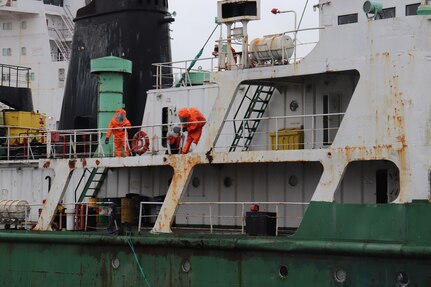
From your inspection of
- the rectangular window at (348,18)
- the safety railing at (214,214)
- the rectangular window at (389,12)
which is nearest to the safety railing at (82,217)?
the safety railing at (214,214)

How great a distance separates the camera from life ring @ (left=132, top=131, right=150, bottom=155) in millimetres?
17000

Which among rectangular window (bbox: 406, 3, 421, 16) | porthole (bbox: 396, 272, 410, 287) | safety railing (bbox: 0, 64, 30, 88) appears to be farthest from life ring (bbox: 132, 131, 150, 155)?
safety railing (bbox: 0, 64, 30, 88)

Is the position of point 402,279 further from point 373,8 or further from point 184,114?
point 184,114

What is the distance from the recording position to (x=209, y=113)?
56.7 feet

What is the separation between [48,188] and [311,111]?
20.6 feet

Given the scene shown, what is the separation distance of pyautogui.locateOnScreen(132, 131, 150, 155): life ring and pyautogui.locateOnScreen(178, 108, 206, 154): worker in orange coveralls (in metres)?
1.12

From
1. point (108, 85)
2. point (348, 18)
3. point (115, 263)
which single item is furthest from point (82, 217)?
point (348, 18)

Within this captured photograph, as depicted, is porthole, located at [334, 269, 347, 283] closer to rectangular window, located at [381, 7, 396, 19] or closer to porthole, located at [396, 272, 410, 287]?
porthole, located at [396, 272, 410, 287]

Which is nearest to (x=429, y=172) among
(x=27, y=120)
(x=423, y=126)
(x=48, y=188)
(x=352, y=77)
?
(x=423, y=126)

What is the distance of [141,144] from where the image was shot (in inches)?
672

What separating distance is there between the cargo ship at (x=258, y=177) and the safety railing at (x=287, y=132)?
1.0 inches

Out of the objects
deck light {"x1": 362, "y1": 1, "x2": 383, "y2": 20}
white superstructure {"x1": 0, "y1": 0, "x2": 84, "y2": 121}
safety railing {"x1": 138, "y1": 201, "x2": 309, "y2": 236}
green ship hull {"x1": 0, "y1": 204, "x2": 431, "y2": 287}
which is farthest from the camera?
white superstructure {"x1": 0, "y1": 0, "x2": 84, "y2": 121}

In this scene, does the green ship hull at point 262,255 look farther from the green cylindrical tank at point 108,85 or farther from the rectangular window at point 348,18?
the rectangular window at point 348,18

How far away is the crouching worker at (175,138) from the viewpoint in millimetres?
16500
